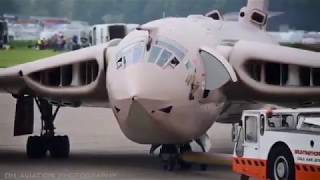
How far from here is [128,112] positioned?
16.3 meters

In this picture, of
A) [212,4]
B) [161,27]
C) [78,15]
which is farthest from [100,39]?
[161,27]

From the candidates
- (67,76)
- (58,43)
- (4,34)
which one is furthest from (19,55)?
(67,76)

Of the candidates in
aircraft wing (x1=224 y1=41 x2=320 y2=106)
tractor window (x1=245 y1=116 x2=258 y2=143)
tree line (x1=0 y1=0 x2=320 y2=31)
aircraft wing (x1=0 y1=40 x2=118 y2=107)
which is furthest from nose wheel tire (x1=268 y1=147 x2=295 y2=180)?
tree line (x1=0 y1=0 x2=320 y2=31)

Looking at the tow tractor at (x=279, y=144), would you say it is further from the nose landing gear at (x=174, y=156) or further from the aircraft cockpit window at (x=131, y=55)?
the nose landing gear at (x=174, y=156)

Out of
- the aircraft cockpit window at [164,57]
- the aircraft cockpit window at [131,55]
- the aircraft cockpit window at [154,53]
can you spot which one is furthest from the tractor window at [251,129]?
the aircraft cockpit window at [131,55]

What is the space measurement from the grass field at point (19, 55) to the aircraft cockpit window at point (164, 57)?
21.5ft

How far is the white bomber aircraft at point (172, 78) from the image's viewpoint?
1656cm

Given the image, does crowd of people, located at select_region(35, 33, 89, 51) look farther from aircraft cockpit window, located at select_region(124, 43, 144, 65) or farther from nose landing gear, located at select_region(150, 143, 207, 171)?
aircraft cockpit window, located at select_region(124, 43, 144, 65)

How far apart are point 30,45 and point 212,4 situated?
4851mm

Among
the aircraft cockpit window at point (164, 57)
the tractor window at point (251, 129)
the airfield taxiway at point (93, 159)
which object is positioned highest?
the aircraft cockpit window at point (164, 57)

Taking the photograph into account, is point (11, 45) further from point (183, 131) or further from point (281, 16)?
point (183, 131)

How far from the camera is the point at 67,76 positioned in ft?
66.4

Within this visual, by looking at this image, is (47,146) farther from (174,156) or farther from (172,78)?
(172,78)

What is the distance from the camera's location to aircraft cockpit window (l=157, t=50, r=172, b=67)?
1678cm
